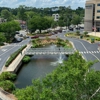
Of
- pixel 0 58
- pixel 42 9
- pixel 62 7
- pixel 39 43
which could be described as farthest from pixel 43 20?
pixel 42 9

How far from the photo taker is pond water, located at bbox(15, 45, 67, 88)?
2791 centimetres

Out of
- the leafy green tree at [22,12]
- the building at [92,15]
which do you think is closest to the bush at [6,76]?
the building at [92,15]

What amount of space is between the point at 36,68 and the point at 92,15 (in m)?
52.8

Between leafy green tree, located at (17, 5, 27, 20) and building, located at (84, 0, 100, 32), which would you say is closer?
building, located at (84, 0, 100, 32)

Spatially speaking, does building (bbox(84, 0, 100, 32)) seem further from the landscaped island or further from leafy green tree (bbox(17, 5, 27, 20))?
the landscaped island

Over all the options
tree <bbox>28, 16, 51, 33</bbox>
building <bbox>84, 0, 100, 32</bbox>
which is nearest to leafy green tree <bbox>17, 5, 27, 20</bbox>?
tree <bbox>28, 16, 51, 33</bbox>

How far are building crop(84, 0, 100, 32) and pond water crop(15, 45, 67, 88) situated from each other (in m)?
41.6

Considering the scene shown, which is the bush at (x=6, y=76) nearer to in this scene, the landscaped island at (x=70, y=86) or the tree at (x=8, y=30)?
the landscaped island at (x=70, y=86)

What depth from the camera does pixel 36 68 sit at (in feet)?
111

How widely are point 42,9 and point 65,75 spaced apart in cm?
14642

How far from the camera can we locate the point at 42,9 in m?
154

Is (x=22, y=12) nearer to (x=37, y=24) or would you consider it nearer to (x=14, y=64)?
(x=37, y=24)

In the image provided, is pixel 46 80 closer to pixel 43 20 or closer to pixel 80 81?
pixel 80 81

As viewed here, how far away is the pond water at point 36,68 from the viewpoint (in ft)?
91.6
